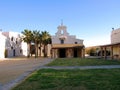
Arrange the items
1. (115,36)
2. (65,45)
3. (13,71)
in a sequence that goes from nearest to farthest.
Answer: (13,71)
(115,36)
(65,45)

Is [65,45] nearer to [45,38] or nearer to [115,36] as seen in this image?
[45,38]

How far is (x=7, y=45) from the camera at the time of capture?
62656 millimetres

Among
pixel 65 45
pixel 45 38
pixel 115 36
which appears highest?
pixel 45 38

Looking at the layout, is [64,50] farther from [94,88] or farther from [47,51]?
[94,88]

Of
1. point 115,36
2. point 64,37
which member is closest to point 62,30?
point 64,37

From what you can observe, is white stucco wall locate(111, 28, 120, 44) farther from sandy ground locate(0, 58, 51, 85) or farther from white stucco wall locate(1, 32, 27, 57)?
white stucco wall locate(1, 32, 27, 57)

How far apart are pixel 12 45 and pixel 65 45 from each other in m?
16.7

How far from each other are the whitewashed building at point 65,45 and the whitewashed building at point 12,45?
1156 cm

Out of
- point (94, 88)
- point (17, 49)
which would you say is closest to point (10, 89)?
point (94, 88)

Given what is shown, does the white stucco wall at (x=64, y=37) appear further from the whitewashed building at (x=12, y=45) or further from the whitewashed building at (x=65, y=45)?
the whitewashed building at (x=12, y=45)

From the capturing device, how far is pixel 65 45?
188 feet

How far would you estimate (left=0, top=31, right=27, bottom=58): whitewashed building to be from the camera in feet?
195

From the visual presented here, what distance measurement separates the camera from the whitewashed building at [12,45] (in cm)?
5942

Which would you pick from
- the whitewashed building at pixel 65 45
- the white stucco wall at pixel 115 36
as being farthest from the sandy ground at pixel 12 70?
the whitewashed building at pixel 65 45
